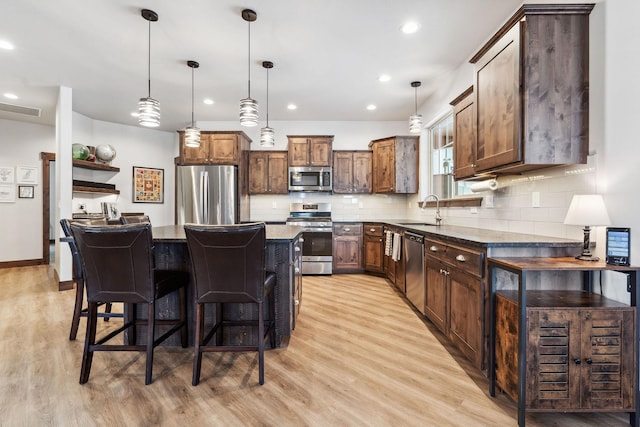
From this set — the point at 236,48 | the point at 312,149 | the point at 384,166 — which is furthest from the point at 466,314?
the point at 312,149

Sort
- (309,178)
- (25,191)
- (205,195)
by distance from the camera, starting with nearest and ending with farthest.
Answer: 1. (205,195)
2. (309,178)
3. (25,191)

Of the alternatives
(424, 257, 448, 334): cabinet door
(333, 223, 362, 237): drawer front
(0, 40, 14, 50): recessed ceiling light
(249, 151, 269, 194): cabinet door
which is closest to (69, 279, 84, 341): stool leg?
Result: (0, 40, 14, 50): recessed ceiling light

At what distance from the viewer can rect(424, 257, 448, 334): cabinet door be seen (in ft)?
8.29

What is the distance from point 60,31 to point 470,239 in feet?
13.4

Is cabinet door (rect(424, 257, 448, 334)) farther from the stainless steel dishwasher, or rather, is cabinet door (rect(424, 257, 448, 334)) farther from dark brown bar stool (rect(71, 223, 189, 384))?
dark brown bar stool (rect(71, 223, 189, 384))

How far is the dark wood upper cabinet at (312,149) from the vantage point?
5.37m

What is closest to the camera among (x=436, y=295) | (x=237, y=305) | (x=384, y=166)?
(x=237, y=305)

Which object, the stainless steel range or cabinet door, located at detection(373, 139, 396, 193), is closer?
the stainless steel range

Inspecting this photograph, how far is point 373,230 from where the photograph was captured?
5035 millimetres

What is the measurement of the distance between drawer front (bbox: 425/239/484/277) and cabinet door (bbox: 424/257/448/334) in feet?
0.34

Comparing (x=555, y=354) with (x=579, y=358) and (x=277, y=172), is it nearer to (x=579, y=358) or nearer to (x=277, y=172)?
(x=579, y=358)

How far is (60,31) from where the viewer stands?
9.55 feet

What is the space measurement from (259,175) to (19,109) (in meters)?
4.02

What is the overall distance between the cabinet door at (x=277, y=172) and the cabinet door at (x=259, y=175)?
0.24 ft
